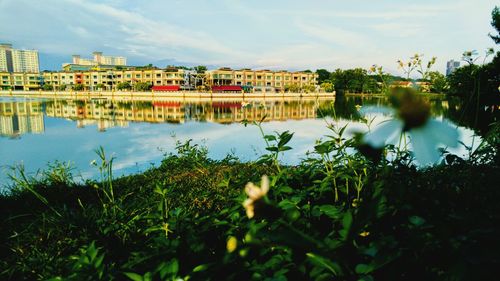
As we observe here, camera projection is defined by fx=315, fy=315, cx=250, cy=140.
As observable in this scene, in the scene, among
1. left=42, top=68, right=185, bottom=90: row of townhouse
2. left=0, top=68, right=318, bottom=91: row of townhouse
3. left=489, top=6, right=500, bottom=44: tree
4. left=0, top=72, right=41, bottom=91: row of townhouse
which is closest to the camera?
left=489, top=6, right=500, bottom=44: tree

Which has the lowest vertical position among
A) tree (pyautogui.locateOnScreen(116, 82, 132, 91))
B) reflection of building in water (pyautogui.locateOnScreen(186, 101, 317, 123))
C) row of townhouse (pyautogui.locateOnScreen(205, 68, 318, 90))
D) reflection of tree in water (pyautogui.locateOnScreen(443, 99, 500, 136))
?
reflection of building in water (pyautogui.locateOnScreen(186, 101, 317, 123))

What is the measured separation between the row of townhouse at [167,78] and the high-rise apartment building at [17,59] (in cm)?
8441

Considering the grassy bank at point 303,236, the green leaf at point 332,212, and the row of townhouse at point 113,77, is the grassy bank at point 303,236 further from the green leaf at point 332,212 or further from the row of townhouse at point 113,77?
the row of townhouse at point 113,77

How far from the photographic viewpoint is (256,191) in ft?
1.22

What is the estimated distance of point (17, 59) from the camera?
16138 cm

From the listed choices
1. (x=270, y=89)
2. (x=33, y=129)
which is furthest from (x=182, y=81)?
(x=33, y=129)

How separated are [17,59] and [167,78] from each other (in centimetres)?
13739

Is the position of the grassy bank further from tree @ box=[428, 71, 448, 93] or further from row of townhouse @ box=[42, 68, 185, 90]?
row of townhouse @ box=[42, 68, 185, 90]

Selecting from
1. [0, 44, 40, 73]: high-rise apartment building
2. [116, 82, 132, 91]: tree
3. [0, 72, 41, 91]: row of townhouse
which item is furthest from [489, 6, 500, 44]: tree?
[0, 44, 40, 73]: high-rise apartment building

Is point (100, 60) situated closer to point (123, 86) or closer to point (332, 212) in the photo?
point (123, 86)

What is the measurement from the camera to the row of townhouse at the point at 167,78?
72.6m

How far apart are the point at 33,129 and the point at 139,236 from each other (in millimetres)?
19127

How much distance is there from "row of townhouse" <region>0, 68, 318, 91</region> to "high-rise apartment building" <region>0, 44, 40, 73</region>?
277ft

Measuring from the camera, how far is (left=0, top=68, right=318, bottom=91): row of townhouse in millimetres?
72625
